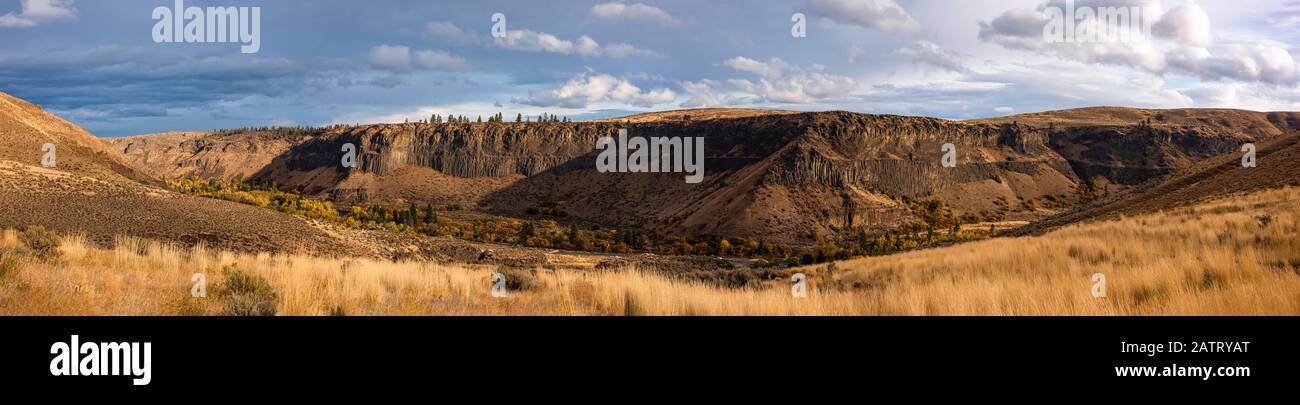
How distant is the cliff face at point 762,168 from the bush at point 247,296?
200 ft

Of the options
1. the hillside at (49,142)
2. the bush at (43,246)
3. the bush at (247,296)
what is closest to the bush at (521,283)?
the bush at (247,296)

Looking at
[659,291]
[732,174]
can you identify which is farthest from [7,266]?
[732,174]

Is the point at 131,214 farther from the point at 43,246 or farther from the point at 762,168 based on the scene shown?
the point at 762,168

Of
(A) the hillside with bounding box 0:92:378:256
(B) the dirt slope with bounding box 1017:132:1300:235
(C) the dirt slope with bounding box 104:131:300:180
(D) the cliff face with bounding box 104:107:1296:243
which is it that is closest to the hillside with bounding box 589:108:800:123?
(D) the cliff face with bounding box 104:107:1296:243

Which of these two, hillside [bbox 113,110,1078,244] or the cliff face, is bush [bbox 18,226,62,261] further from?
the cliff face

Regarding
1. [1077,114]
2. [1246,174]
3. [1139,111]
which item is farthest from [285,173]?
[1139,111]

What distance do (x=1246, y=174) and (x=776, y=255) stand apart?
33129 millimetres

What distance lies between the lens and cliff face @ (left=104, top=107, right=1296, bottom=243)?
7669cm

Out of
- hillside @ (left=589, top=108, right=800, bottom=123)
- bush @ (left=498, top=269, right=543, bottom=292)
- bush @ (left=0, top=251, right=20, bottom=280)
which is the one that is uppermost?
hillside @ (left=589, top=108, right=800, bottom=123)

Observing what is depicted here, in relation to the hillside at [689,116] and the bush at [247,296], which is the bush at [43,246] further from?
the hillside at [689,116]

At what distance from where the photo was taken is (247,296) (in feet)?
22.9

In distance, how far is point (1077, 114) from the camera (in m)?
175

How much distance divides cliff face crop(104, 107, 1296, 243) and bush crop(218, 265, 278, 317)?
60.9 meters
